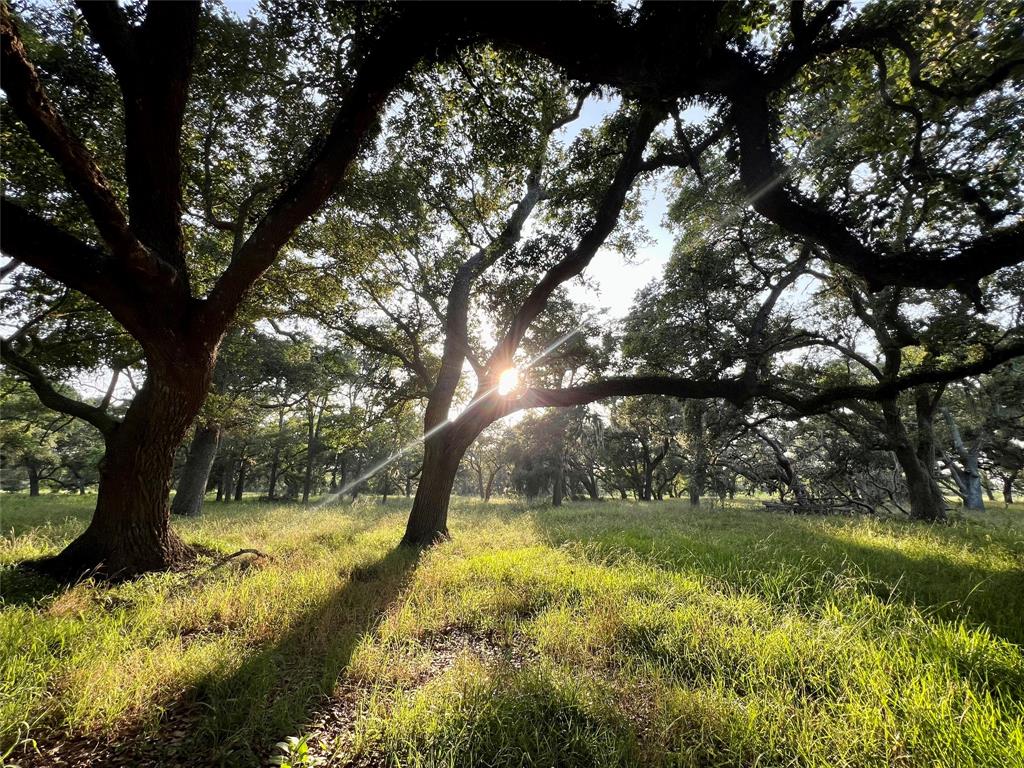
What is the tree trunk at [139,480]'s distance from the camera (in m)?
5.27

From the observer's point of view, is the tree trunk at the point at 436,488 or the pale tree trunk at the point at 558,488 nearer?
the tree trunk at the point at 436,488

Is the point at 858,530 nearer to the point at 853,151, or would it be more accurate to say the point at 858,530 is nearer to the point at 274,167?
the point at 853,151

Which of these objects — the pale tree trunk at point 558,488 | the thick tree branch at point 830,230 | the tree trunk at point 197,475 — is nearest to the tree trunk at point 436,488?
the thick tree branch at point 830,230

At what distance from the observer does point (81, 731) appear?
2.39 m

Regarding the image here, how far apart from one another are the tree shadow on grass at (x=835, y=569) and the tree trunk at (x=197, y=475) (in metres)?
15.3

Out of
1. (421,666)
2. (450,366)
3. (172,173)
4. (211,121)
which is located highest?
(211,121)

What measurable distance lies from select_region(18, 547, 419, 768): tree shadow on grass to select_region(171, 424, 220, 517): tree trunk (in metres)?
14.9

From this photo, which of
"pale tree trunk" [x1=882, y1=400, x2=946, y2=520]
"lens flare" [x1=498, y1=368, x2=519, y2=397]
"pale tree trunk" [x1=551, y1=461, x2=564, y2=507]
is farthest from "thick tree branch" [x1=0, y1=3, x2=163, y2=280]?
"pale tree trunk" [x1=551, y1=461, x2=564, y2=507]

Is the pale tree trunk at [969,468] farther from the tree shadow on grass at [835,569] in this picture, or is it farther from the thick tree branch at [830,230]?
the thick tree branch at [830,230]

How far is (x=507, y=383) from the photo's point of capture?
28.7 feet

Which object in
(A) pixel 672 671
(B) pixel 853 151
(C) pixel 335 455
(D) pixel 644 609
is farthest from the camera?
(C) pixel 335 455

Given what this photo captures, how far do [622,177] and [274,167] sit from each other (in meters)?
6.71

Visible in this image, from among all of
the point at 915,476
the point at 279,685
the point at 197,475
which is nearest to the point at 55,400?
the point at 279,685

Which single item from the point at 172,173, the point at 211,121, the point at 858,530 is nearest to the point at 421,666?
the point at 172,173
